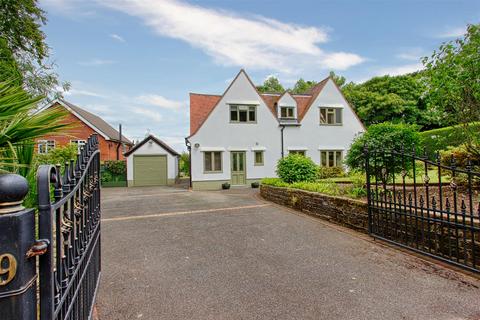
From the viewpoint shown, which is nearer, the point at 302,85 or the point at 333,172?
the point at 333,172

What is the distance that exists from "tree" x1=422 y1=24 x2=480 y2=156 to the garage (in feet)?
64.4

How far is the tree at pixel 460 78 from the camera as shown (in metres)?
6.29

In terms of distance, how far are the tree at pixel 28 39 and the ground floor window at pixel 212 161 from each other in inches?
357

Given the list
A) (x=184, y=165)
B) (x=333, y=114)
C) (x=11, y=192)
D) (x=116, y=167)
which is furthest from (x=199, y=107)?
(x=11, y=192)

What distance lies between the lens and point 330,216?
750 centimetres

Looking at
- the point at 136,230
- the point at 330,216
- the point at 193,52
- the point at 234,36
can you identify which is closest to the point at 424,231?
the point at 330,216

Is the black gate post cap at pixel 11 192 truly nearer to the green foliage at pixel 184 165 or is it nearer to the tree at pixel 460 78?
the tree at pixel 460 78

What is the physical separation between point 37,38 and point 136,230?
1317 cm

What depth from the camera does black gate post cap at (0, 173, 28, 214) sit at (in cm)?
104

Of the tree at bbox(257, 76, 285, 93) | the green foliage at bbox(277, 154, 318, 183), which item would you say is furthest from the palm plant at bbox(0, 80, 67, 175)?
the tree at bbox(257, 76, 285, 93)

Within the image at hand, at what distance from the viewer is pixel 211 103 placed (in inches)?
795

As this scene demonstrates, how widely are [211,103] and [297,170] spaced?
36.6ft

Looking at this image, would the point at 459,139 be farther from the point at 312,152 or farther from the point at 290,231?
the point at 312,152

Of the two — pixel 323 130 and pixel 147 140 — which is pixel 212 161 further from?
pixel 323 130
